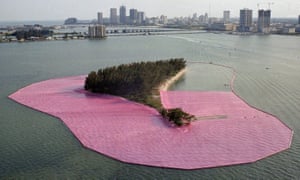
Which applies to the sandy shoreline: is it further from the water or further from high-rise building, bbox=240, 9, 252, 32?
high-rise building, bbox=240, 9, 252, 32

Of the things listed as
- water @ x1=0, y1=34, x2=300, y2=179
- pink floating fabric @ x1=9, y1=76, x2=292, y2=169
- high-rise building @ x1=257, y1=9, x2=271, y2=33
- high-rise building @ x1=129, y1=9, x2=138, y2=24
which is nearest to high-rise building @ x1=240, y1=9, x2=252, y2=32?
high-rise building @ x1=257, y1=9, x2=271, y2=33

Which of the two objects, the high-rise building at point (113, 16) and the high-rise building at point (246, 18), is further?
the high-rise building at point (113, 16)

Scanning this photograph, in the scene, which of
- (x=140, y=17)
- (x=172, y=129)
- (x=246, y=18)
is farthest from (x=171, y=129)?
(x=140, y=17)

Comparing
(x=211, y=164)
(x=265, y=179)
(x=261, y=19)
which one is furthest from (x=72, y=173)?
(x=261, y=19)

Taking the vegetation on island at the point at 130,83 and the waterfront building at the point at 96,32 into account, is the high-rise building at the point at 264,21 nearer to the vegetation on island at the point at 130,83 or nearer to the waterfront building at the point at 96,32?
the waterfront building at the point at 96,32

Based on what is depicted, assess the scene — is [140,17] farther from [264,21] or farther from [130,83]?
[130,83]

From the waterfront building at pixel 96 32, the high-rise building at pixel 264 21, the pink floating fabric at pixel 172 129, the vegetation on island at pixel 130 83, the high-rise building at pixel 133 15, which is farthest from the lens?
the high-rise building at pixel 133 15

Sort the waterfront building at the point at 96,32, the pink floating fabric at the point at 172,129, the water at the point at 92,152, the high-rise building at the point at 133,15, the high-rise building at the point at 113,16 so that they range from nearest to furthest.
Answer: the water at the point at 92,152, the pink floating fabric at the point at 172,129, the waterfront building at the point at 96,32, the high-rise building at the point at 133,15, the high-rise building at the point at 113,16

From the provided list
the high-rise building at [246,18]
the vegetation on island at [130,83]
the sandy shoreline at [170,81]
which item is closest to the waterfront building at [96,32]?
the high-rise building at [246,18]
